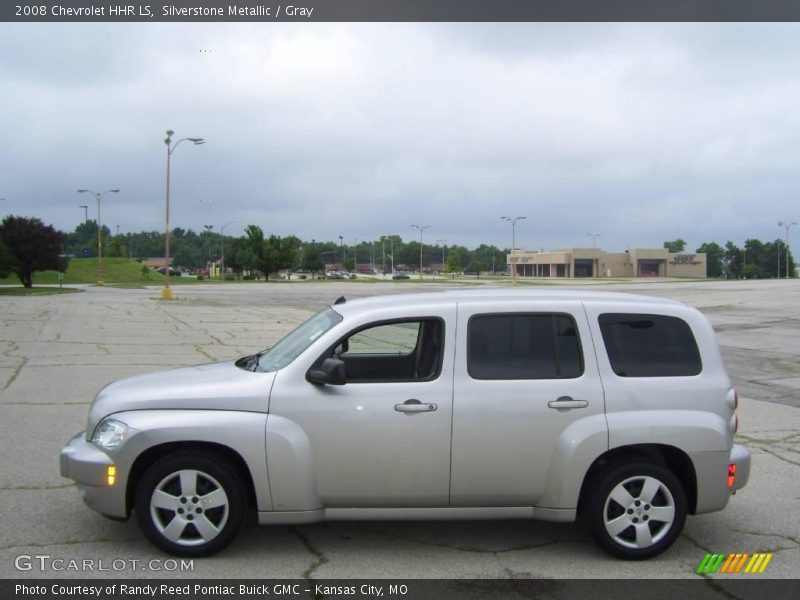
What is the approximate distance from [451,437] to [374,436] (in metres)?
0.49

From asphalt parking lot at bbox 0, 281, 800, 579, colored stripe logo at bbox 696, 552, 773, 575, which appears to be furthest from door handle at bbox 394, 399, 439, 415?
colored stripe logo at bbox 696, 552, 773, 575

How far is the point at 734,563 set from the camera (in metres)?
4.85

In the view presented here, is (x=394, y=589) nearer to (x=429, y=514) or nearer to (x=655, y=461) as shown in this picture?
(x=429, y=514)

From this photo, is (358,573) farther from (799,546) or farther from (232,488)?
(799,546)

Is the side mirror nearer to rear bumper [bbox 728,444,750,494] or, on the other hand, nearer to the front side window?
the front side window

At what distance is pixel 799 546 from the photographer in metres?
5.16

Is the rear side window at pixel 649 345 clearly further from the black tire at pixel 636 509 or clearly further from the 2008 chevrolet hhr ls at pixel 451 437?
the black tire at pixel 636 509

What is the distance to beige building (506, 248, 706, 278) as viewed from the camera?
141625mm

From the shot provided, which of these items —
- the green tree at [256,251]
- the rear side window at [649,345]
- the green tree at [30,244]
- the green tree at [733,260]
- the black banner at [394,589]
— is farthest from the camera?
the green tree at [733,260]

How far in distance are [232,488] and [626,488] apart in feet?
8.23

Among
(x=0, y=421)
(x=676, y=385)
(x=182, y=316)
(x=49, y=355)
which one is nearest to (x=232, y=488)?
(x=676, y=385)

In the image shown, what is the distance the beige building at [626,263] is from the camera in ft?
465

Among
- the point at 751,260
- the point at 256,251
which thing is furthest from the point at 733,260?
the point at 256,251

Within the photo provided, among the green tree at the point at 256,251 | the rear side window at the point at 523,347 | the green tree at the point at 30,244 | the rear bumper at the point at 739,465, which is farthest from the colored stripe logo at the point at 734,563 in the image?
the green tree at the point at 256,251
